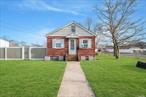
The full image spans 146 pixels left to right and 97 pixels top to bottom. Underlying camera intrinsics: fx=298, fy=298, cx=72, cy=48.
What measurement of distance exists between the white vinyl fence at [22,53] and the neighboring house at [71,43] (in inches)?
127

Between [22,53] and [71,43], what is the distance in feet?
25.1

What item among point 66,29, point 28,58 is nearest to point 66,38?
point 66,29

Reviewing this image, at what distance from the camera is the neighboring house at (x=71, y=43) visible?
127ft

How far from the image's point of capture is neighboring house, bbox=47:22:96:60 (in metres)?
38.7

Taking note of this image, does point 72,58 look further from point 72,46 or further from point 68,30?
point 68,30

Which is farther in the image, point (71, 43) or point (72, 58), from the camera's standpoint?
point (71, 43)

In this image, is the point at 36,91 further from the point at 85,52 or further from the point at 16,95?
the point at 85,52

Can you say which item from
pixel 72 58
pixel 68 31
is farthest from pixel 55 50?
pixel 68 31

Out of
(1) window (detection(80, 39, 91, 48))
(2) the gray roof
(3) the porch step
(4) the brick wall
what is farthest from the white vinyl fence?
(1) window (detection(80, 39, 91, 48))

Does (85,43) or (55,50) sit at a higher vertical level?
(85,43)

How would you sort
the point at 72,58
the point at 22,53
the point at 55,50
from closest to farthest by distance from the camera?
the point at 72,58
the point at 55,50
the point at 22,53

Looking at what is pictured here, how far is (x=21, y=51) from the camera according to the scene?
42031 millimetres

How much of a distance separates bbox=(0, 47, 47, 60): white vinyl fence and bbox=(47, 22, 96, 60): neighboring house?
10.6ft

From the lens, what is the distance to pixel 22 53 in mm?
41875
